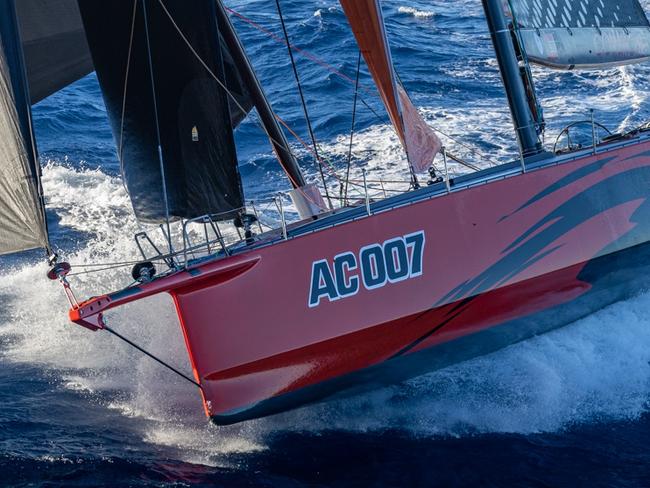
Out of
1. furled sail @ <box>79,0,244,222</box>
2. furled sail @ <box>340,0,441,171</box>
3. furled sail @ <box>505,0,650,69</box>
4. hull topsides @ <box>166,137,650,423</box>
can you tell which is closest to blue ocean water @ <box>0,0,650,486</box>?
hull topsides @ <box>166,137,650,423</box>

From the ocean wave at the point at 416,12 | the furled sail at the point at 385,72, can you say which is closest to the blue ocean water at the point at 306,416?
the furled sail at the point at 385,72

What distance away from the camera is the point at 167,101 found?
7.71 m

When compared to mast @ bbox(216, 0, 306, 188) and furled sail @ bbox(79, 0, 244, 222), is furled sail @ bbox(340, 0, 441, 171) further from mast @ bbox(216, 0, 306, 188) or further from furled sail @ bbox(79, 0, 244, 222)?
mast @ bbox(216, 0, 306, 188)

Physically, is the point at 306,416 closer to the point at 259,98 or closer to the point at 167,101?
the point at 167,101

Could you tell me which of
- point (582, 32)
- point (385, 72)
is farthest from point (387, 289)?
point (582, 32)

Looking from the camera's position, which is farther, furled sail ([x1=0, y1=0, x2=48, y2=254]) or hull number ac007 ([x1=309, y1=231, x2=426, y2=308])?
hull number ac007 ([x1=309, y1=231, x2=426, y2=308])

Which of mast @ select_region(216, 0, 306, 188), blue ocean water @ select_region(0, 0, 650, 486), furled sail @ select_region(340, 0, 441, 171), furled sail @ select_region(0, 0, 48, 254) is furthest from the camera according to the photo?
mast @ select_region(216, 0, 306, 188)

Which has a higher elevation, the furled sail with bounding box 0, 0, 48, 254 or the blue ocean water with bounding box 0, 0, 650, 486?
the furled sail with bounding box 0, 0, 48, 254

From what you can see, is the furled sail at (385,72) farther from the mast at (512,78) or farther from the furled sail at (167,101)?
the furled sail at (167,101)

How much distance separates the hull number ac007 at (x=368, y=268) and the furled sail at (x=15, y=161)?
2.29 metres

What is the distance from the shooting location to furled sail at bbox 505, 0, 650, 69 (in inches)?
333

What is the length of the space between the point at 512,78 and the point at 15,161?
4851 mm

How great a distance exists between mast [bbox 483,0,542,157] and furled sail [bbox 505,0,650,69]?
0.14 m

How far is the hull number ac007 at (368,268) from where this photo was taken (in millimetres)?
7277
